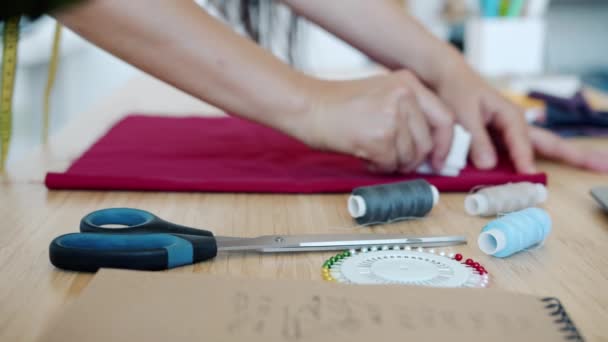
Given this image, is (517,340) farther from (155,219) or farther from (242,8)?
(242,8)

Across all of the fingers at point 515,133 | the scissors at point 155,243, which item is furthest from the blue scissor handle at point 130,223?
the fingers at point 515,133

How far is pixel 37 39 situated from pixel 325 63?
1.03 m

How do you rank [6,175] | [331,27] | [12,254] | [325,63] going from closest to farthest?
1. [12,254]
2. [6,175]
3. [331,27]
4. [325,63]

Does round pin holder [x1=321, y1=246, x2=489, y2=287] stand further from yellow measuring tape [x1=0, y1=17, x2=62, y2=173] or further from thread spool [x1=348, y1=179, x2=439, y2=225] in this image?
yellow measuring tape [x1=0, y1=17, x2=62, y2=173]

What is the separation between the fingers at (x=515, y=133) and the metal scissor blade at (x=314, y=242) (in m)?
0.31

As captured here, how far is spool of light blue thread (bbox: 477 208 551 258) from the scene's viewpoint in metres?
0.54

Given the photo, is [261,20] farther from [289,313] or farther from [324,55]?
[324,55]

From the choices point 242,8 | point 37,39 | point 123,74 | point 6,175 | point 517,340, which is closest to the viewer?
point 517,340

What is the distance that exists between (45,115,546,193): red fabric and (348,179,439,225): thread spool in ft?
0.30

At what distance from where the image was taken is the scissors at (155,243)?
479 millimetres

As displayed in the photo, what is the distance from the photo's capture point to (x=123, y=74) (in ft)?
9.43

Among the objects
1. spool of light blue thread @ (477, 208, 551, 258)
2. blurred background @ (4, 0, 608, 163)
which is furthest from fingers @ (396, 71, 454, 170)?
blurred background @ (4, 0, 608, 163)

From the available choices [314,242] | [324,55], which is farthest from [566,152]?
[324,55]

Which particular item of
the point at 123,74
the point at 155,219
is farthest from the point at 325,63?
the point at 155,219
